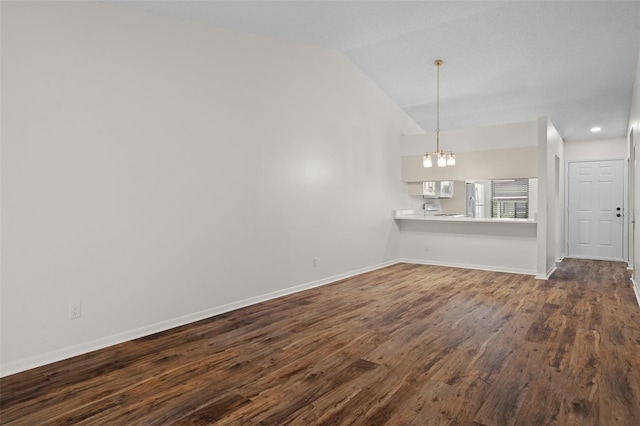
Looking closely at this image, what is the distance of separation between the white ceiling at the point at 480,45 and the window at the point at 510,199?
76.6 inches

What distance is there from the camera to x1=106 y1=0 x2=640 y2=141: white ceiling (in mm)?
3826

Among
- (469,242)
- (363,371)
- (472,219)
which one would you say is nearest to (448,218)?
(472,219)

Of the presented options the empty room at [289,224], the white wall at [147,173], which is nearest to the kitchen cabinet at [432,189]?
the empty room at [289,224]

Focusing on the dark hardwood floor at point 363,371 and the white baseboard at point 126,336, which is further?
the white baseboard at point 126,336

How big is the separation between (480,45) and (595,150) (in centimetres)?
485

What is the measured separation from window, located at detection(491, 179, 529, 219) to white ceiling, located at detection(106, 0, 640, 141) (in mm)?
1945

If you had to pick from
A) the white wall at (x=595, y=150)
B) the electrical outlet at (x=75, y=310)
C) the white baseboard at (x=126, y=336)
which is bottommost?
the white baseboard at (x=126, y=336)

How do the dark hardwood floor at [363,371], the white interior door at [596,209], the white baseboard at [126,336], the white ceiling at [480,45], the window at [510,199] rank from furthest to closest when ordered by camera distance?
1. the window at [510,199]
2. the white interior door at [596,209]
3. the white ceiling at [480,45]
4. the white baseboard at [126,336]
5. the dark hardwood floor at [363,371]

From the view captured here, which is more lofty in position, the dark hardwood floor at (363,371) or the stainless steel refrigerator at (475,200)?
the stainless steel refrigerator at (475,200)

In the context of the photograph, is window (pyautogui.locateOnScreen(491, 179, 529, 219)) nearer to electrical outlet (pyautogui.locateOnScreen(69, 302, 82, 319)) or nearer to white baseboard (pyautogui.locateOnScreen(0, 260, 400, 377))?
white baseboard (pyautogui.locateOnScreen(0, 260, 400, 377))

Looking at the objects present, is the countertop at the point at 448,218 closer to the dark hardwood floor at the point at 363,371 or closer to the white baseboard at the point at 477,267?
the white baseboard at the point at 477,267

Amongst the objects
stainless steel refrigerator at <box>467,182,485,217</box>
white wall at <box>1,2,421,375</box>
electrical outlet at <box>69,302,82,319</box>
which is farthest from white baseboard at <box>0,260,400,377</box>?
stainless steel refrigerator at <box>467,182,485,217</box>

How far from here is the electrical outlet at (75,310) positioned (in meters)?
A: 2.79

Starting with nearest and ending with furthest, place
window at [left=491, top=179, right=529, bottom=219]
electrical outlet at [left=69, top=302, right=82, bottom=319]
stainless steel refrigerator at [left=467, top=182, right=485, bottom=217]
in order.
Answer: electrical outlet at [left=69, top=302, right=82, bottom=319], stainless steel refrigerator at [left=467, top=182, right=485, bottom=217], window at [left=491, top=179, right=529, bottom=219]
